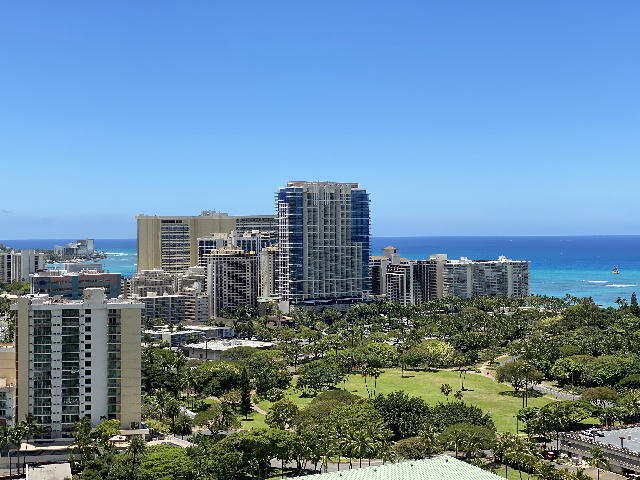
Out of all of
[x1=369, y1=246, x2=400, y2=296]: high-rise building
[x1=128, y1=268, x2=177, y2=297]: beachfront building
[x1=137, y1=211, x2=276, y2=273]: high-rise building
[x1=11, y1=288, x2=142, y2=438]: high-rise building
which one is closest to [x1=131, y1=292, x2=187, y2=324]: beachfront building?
[x1=128, y1=268, x2=177, y2=297]: beachfront building

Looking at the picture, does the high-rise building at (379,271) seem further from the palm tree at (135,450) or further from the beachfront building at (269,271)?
the palm tree at (135,450)

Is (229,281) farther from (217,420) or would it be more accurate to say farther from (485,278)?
(217,420)

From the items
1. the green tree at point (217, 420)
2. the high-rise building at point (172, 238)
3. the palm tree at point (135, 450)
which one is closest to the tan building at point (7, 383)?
the palm tree at point (135, 450)

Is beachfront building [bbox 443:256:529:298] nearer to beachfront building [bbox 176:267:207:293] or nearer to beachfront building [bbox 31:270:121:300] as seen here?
beachfront building [bbox 176:267:207:293]

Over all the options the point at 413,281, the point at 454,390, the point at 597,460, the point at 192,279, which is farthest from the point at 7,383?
the point at 413,281

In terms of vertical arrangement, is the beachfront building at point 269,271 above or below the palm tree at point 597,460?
above
